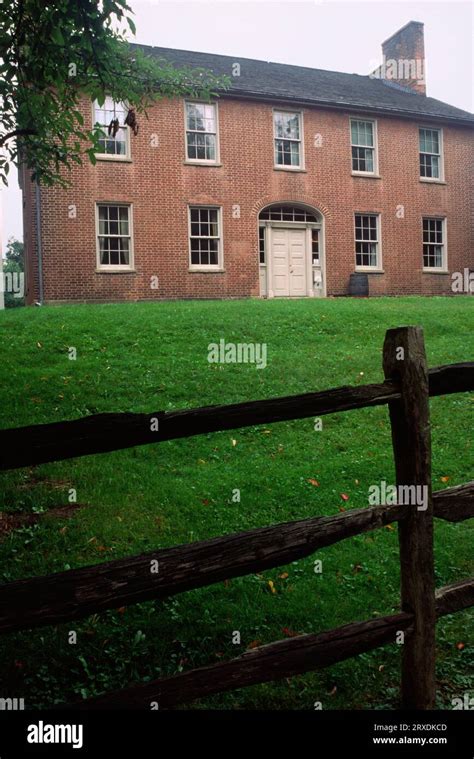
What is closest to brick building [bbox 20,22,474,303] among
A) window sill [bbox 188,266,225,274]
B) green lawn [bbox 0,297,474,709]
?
window sill [bbox 188,266,225,274]

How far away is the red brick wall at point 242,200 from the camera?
2128cm

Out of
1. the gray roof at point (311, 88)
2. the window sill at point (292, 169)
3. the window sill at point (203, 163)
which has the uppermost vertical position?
the gray roof at point (311, 88)

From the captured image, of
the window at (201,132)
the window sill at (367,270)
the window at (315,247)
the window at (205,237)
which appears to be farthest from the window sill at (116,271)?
the window sill at (367,270)

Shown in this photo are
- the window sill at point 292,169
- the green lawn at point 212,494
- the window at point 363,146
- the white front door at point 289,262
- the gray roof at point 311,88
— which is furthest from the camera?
the window at point 363,146

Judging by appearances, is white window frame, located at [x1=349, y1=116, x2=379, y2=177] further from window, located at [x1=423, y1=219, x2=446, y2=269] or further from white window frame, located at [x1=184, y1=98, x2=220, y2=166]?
white window frame, located at [x1=184, y1=98, x2=220, y2=166]

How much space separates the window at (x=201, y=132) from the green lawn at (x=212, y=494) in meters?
10.8

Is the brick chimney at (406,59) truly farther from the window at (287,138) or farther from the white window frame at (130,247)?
the white window frame at (130,247)

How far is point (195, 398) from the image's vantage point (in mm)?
Answer: 9430

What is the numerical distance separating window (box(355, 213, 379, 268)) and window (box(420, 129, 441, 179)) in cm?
305

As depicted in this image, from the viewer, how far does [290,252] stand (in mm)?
24203

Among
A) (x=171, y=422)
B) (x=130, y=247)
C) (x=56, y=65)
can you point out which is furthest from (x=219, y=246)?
(x=171, y=422)

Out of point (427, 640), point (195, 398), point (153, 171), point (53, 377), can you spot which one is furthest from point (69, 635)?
point (153, 171)

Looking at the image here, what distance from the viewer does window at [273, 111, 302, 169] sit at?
2381 cm

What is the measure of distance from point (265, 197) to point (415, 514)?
69.6 ft
